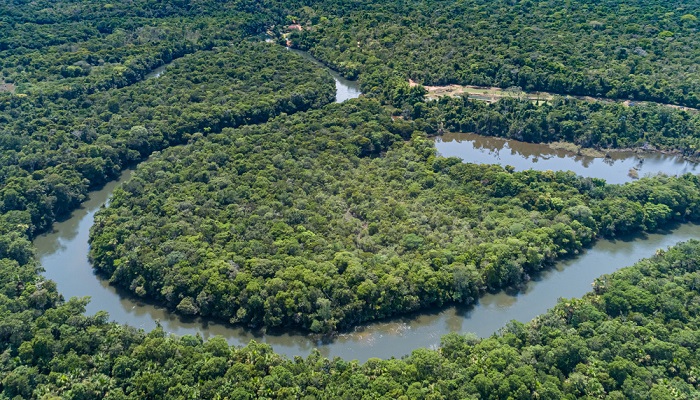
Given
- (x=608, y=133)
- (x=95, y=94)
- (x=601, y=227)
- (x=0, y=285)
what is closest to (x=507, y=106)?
(x=608, y=133)

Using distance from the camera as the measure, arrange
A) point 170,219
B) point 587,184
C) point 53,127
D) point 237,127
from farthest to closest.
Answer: point 237,127
point 53,127
point 587,184
point 170,219

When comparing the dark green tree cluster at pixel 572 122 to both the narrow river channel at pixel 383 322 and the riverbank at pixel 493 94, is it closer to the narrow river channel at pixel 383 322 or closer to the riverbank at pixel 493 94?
the riverbank at pixel 493 94

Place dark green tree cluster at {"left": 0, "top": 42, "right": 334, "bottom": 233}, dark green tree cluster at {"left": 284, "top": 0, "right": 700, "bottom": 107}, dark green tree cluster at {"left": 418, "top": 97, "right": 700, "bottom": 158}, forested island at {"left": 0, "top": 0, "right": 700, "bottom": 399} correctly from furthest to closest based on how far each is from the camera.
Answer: dark green tree cluster at {"left": 284, "top": 0, "right": 700, "bottom": 107} < dark green tree cluster at {"left": 418, "top": 97, "right": 700, "bottom": 158} < dark green tree cluster at {"left": 0, "top": 42, "right": 334, "bottom": 233} < forested island at {"left": 0, "top": 0, "right": 700, "bottom": 399}

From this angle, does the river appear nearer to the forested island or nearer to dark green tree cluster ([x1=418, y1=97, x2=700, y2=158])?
the forested island

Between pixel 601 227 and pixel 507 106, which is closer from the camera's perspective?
pixel 601 227

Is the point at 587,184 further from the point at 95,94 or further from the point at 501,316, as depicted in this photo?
the point at 95,94

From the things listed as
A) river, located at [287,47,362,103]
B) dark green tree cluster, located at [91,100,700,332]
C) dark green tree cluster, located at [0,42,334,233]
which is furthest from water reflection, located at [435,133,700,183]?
dark green tree cluster, located at [0,42,334,233]

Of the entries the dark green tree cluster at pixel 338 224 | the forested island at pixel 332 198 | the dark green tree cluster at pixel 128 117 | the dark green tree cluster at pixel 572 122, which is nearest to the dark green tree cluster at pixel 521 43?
the forested island at pixel 332 198
